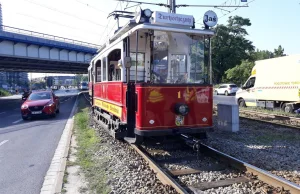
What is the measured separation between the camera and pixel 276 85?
1720 centimetres

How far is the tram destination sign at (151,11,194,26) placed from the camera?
6.93 meters

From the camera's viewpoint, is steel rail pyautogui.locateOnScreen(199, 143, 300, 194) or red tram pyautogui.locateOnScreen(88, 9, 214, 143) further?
red tram pyautogui.locateOnScreen(88, 9, 214, 143)

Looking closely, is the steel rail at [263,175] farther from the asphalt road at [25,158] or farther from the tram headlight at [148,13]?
the asphalt road at [25,158]

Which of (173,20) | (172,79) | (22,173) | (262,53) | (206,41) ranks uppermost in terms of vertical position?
(262,53)

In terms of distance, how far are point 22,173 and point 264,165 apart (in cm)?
509

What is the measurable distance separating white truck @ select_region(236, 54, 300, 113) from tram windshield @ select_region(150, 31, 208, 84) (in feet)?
34.1

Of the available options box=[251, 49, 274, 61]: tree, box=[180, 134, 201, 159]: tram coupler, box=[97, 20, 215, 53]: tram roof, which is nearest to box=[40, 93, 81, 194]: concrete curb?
box=[180, 134, 201, 159]: tram coupler

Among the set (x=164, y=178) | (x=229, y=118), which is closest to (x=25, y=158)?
(x=164, y=178)

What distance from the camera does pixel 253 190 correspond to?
483 centimetres

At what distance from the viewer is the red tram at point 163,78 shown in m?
6.83

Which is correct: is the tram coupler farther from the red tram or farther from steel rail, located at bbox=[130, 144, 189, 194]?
steel rail, located at bbox=[130, 144, 189, 194]

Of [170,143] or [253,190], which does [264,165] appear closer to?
[253,190]

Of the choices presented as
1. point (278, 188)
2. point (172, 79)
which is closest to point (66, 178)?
point (172, 79)

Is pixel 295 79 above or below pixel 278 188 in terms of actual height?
above
